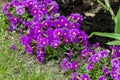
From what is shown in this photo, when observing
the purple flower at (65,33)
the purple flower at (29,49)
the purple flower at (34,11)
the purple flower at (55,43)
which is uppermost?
the purple flower at (34,11)

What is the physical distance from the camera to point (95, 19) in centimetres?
447

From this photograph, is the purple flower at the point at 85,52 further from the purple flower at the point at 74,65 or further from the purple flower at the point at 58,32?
the purple flower at the point at 58,32

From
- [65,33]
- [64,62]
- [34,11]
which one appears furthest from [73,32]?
[34,11]

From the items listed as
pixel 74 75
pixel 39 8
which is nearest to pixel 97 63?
pixel 74 75

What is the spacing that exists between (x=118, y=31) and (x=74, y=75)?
22.0 inches

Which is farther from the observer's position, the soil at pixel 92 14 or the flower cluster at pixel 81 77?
the soil at pixel 92 14

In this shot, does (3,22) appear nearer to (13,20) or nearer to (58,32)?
(13,20)

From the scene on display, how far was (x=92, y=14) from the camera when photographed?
4.55m

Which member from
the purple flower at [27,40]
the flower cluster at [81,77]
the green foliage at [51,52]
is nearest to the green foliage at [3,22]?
the purple flower at [27,40]

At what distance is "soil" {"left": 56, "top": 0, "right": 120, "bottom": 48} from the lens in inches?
170

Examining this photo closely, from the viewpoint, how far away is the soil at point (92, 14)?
4316 millimetres

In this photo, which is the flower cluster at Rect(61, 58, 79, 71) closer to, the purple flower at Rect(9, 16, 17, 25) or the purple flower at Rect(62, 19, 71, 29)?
the purple flower at Rect(62, 19, 71, 29)

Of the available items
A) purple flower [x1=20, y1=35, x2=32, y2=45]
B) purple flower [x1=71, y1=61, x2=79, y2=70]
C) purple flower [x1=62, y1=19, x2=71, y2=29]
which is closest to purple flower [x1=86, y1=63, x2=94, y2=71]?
purple flower [x1=71, y1=61, x2=79, y2=70]

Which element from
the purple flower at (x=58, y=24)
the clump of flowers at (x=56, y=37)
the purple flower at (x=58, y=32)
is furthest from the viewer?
the purple flower at (x=58, y=24)
